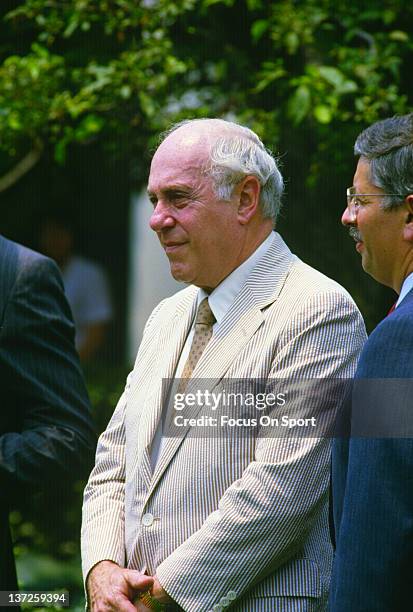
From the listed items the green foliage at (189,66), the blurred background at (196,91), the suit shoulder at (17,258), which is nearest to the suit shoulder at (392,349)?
the suit shoulder at (17,258)

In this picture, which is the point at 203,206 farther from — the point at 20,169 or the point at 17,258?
the point at 20,169

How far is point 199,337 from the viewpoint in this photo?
301 centimetres

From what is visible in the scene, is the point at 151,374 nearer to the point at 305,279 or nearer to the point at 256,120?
the point at 305,279

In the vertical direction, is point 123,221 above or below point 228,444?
below

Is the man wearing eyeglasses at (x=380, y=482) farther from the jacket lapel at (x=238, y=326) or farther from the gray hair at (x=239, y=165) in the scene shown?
the gray hair at (x=239, y=165)

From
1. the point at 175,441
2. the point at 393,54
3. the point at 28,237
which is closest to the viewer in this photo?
the point at 175,441

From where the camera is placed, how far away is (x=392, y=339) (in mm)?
2182

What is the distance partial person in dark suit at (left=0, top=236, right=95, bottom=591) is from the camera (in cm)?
305

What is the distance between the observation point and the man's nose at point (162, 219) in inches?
116

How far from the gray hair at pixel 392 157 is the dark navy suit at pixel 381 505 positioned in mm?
324

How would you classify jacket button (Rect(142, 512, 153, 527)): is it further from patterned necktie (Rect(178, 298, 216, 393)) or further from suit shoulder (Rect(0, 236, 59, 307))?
suit shoulder (Rect(0, 236, 59, 307))

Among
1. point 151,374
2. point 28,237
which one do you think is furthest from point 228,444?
point 28,237

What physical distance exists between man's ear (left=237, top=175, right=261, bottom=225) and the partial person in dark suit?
24.0 inches

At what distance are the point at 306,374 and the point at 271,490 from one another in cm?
30
